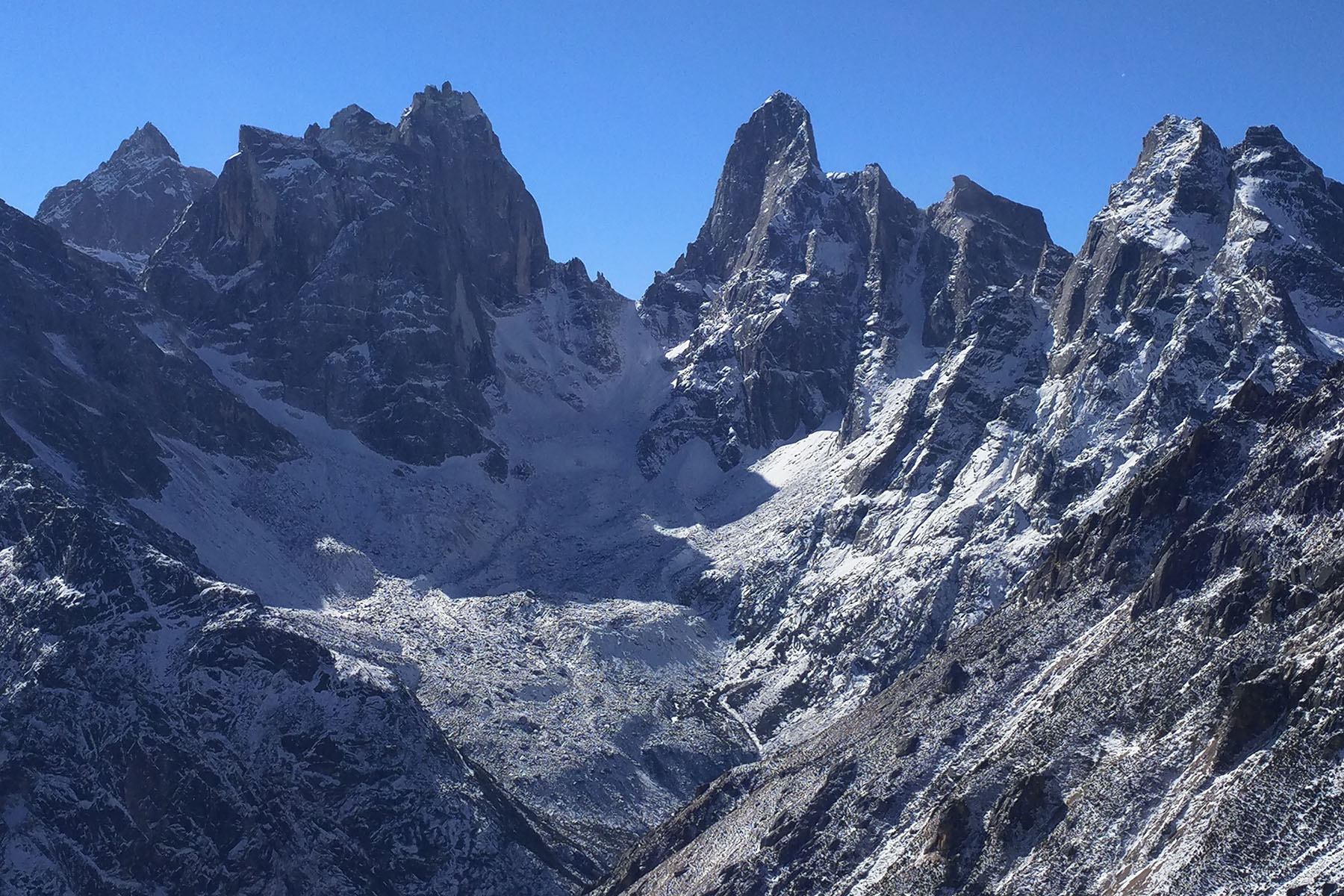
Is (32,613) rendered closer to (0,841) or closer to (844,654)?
(0,841)

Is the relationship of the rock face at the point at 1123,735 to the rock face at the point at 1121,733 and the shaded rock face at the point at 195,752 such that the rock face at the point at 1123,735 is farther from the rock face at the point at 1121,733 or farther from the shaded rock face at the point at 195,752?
the shaded rock face at the point at 195,752

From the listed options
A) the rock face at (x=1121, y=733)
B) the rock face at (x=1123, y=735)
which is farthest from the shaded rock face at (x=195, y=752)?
the rock face at (x=1123, y=735)

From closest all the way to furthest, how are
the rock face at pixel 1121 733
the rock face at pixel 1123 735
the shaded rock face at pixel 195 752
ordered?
the rock face at pixel 1123 735 < the rock face at pixel 1121 733 < the shaded rock face at pixel 195 752

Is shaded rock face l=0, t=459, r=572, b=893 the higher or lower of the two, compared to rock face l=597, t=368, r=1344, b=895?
higher

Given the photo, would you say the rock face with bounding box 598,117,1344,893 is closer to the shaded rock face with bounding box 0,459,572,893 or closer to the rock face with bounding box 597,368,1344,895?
the rock face with bounding box 597,368,1344,895

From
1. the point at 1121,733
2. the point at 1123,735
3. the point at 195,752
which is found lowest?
the point at 1123,735

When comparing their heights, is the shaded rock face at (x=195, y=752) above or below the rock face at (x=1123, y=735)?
above

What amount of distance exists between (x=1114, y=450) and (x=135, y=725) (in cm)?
10748

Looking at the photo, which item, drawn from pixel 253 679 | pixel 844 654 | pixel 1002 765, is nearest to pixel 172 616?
pixel 253 679

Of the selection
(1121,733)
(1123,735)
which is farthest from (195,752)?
(1123,735)

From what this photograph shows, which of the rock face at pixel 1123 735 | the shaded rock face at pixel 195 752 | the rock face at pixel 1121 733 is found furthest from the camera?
the shaded rock face at pixel 195 752

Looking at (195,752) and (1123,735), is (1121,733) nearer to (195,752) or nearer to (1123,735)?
(1123,735)

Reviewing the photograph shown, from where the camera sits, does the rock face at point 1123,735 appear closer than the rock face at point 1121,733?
Yes

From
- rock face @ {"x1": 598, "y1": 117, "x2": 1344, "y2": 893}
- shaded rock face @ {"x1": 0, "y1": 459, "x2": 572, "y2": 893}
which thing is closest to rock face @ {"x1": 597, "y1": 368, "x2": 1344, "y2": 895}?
rock face @ {"x1": 598, "y1": 117, "x2": 1344, "y2": 893}
